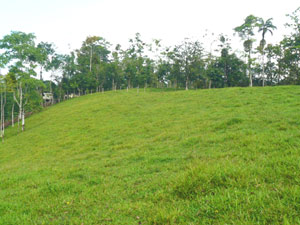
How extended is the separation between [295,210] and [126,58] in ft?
234

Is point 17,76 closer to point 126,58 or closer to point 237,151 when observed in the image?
point 237,151

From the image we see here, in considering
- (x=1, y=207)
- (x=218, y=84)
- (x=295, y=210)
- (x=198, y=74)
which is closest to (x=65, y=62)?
(x=198, y=74)

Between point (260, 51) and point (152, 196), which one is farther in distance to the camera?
point (260, 51)

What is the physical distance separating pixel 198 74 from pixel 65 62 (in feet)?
161

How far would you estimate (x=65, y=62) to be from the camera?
69.6m

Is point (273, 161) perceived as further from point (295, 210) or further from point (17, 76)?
point (17, 76)

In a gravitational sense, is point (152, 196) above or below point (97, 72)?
below

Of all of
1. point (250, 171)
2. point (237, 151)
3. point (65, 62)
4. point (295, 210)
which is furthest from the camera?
point (65, 62)

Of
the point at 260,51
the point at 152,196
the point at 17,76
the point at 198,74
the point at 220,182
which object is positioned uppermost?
the point at 260,51

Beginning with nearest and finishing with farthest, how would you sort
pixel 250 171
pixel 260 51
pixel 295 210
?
pixel 295 210
pixel 250 171
pixel 260 51

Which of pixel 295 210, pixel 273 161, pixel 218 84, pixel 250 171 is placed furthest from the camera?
pixel 218 84

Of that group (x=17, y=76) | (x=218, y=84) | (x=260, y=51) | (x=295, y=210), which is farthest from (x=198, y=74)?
(x=295, y=210)

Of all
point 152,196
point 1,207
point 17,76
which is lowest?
point 1,207

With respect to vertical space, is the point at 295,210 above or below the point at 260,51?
below
